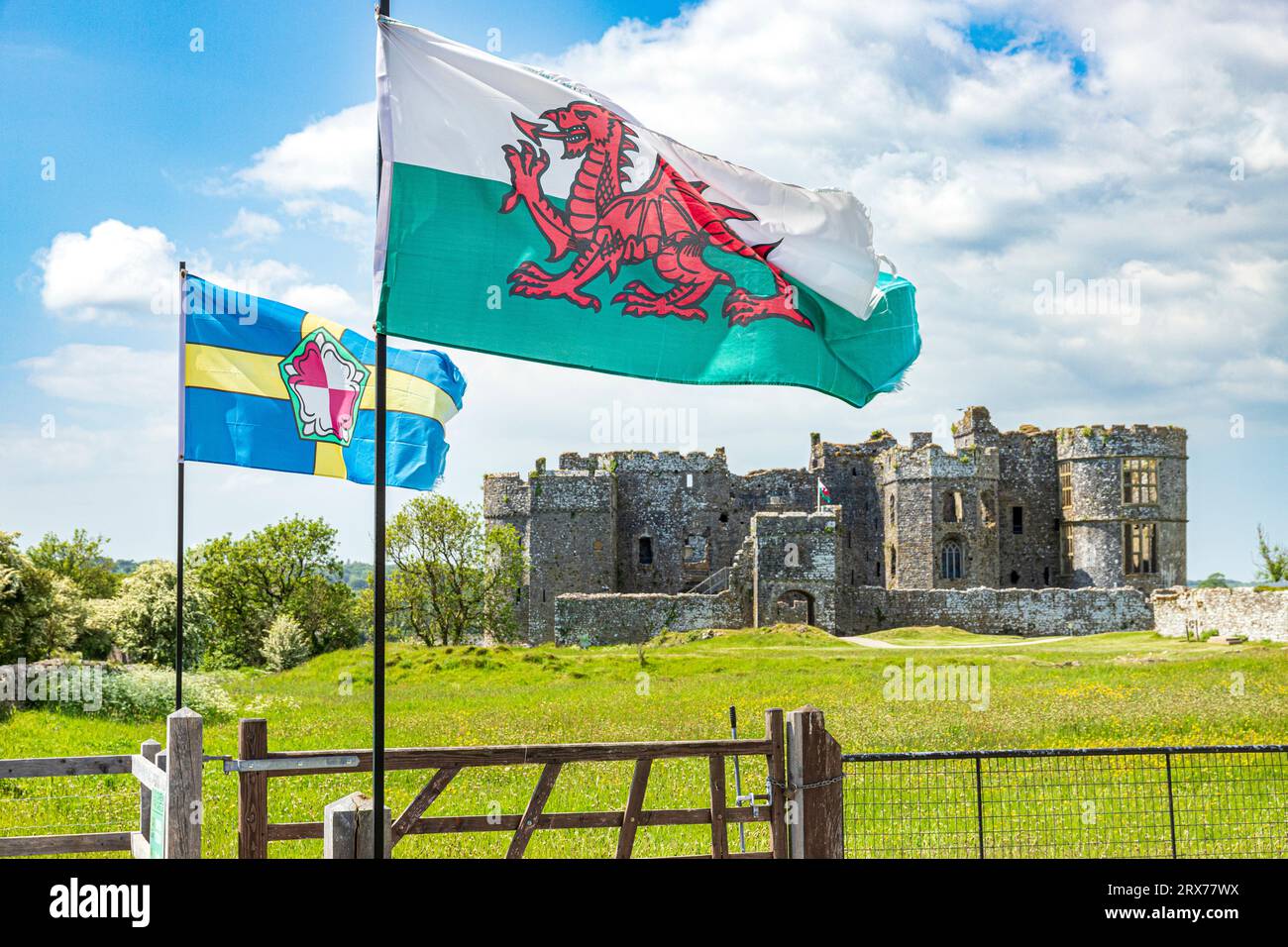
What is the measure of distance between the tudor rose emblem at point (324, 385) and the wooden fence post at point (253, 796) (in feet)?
23.4

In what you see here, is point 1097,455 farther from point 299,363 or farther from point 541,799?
point 541,799

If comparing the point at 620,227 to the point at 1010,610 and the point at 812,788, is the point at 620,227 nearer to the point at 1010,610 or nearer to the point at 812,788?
the point at 812,788

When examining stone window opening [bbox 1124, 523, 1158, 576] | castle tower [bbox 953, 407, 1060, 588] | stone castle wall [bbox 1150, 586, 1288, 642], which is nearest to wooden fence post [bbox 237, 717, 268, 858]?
stone castle wall [bbox 1150, 586, 1288, 642]

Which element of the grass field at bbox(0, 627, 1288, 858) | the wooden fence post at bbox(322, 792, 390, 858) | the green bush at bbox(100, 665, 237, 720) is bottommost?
the grass field at bbox(0, 627, 1288, 858)

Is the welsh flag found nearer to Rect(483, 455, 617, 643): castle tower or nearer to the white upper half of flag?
Rect(483, 455, 617, 643): castle tower

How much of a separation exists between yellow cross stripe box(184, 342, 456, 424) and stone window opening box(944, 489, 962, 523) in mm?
52500

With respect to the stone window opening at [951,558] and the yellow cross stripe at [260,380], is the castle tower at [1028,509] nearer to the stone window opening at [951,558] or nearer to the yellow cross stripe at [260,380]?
the stone window opening at [951,558]

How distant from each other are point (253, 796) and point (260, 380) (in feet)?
23.8

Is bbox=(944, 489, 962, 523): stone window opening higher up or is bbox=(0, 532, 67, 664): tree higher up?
bbox=(944, 489, 962, 523): stone window opening

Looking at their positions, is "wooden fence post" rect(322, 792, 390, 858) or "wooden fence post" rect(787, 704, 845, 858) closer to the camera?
"wooden fence post" rect(322, 792, 390, 858)

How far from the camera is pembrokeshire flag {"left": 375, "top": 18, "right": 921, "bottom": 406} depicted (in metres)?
8.09

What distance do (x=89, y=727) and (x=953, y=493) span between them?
50.3 m

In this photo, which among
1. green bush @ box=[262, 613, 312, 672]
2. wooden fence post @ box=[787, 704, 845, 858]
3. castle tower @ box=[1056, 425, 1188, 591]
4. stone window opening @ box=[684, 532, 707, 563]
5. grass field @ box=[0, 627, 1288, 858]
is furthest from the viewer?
stone window opening @ box=[684, 532, 707, 563]

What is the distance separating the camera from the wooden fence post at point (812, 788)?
8.52 meters
